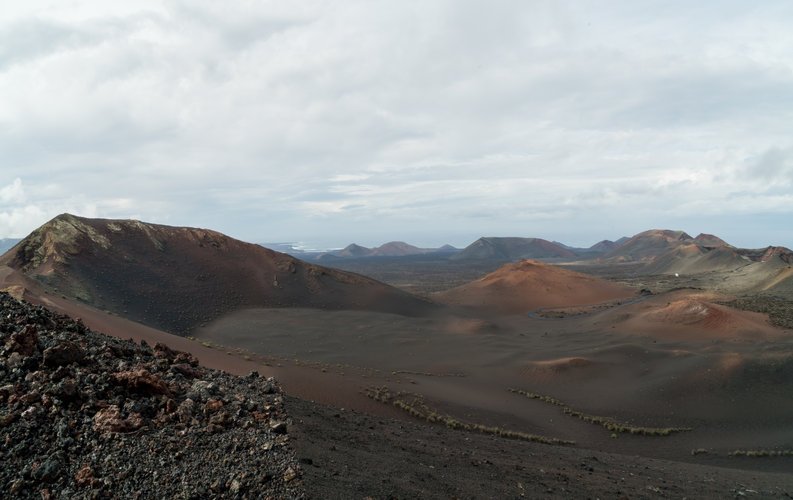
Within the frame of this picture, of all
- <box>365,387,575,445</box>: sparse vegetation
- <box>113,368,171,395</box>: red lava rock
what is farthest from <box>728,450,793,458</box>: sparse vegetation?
<box>113,368,171,395</box>: red lava rock

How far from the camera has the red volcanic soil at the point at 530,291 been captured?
205ft

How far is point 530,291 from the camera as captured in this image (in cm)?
6688

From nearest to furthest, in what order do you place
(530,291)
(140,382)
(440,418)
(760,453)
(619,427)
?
1. (140,382)
2. (760,453)
3. (440,418)
4. (619,427)
5. (530,291)

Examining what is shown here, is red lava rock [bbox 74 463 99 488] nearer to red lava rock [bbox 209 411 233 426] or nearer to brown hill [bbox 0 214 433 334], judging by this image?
red lava rock [bbox 209 411 233 426]

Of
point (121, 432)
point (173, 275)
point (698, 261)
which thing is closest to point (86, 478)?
point (121, 432)

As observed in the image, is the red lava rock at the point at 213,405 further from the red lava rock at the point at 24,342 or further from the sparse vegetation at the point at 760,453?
the sparse vegetation at the point at 760,453

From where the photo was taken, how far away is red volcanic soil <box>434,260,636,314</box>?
62.4m

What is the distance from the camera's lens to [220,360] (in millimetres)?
17953

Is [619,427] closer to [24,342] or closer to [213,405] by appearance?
[213,405]

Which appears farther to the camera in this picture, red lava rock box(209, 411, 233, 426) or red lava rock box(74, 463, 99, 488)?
red lava rock box(209, 411, 233, 426)

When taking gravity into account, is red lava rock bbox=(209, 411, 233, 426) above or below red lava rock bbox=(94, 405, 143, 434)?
below

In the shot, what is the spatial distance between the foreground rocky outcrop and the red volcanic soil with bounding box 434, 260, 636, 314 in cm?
5517

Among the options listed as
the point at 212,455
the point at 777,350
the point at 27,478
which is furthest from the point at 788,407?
the point at 27,478

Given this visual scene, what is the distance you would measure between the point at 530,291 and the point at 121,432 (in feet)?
219
